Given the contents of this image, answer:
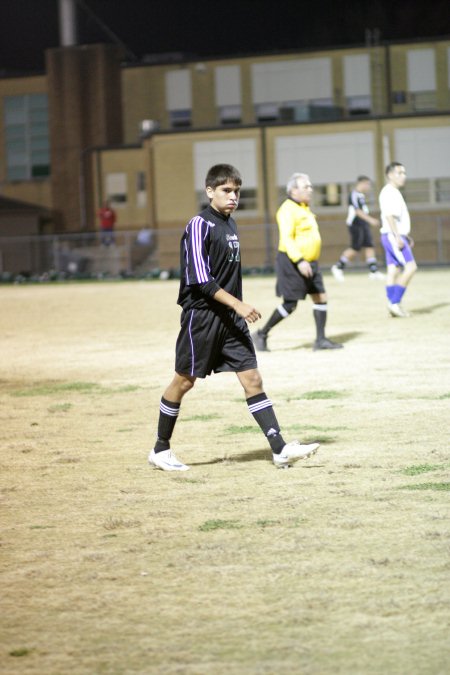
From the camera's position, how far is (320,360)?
45.8ft

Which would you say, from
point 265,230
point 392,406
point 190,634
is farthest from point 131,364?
point 265,230

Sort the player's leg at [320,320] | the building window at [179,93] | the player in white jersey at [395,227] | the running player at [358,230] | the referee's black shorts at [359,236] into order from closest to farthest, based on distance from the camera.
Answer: the player's leg at [320,320]
the player in white jersey at [395,227]
the running player at [358,230]
the referee's black shorts at [359,236]
the building window at [179,93]

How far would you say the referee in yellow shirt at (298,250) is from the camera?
13.7m

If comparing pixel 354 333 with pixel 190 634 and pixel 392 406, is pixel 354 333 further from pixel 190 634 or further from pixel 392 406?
pixel 190 634

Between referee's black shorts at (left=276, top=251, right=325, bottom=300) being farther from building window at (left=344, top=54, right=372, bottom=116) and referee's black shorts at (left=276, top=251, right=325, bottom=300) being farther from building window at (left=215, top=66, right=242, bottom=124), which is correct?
building window at (left=215, top=66, right=242, bottom=124)

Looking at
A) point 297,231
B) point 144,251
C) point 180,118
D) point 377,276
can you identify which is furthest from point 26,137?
point 297,231

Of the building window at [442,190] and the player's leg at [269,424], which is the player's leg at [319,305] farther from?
the building window at [442,190]

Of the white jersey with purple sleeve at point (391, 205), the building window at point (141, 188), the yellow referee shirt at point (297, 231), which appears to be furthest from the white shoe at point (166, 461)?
the building window at point (141, 188)

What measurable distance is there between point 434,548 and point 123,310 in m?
18.3

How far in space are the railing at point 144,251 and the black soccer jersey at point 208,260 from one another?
3259cm

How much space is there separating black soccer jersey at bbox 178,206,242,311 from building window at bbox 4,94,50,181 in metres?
55.1

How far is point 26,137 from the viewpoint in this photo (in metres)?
62.1

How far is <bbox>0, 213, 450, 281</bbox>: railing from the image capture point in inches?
1644

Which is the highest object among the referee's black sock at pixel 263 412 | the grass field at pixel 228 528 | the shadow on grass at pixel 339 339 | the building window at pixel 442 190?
the building window at pixel 442 190
